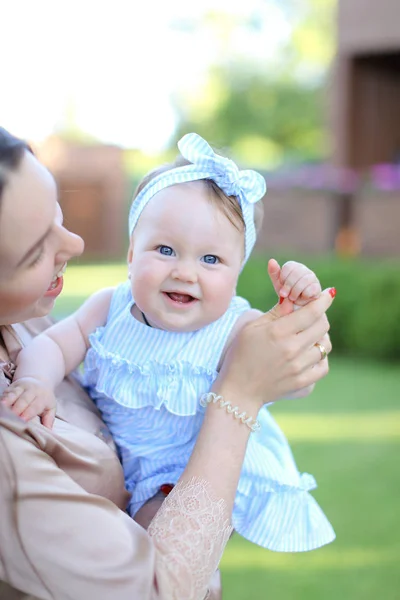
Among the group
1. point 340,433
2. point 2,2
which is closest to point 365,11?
point 340,433

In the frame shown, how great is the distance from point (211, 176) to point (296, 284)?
12.0 inches

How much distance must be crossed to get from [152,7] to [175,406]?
123 feet

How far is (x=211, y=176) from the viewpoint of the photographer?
63.8 inches

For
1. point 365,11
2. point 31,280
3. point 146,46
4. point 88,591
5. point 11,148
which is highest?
point 146,46

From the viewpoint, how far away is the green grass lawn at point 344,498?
3285 millimetres

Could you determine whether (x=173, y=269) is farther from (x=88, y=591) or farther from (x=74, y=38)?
(x=74, y=38)

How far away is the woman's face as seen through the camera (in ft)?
3.61

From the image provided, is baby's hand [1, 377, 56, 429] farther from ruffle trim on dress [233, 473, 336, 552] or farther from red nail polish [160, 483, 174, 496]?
ruffle trim on dress [233, 473, 336, 552]

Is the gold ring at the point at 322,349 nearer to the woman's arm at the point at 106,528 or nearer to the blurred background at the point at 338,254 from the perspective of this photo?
the woman's arm at the point at 106,528

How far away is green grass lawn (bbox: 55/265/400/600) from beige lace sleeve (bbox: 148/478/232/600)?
2.05 metres

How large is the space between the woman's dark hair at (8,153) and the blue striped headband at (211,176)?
528mm

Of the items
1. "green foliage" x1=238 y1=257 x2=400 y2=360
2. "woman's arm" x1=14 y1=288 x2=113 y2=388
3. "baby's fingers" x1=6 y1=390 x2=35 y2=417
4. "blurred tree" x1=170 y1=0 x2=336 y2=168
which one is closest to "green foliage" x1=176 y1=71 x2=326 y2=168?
"blurred tree" x1=170 y1=0 x2=336 y2=168

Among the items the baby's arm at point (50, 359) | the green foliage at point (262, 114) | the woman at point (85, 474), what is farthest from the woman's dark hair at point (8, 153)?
the green foliage at point (262, 114)

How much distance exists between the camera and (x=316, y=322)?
145 centimetres
